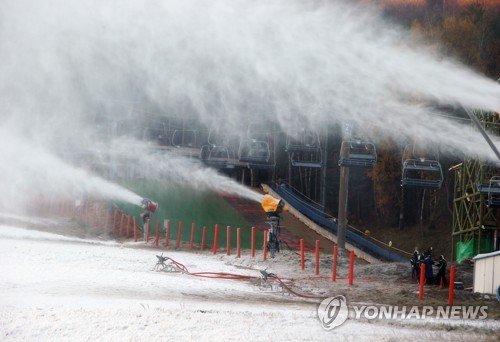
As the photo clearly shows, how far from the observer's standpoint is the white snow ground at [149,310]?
11.8 metres

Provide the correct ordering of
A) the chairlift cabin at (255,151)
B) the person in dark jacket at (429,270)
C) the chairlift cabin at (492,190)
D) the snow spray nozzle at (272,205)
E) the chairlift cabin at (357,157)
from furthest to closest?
the chairlift cabin at (255,151) → the chairlift cabin at (492,190) → the chairlift cabin at (357,157) → the snow spray nozzle at (272,205) → the person in dark jacket at (429,270)

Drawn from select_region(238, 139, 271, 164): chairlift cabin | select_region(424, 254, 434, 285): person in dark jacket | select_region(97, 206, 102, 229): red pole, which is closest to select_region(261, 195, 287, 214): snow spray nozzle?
select_region(424, 254, 434, 285): person in dark jacket

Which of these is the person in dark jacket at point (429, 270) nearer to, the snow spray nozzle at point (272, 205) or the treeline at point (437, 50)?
the snow spray nozzle at point (272, 205)

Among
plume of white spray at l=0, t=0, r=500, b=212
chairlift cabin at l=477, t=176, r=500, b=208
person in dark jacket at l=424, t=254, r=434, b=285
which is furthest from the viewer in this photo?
chairlift cabin at l=477, t=176, r=500, b=208

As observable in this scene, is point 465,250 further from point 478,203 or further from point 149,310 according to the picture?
point 149,310

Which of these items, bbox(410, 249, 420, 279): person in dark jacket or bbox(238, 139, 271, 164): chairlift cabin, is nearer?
bbox(410, 249, 420, 279): person in dark jacket

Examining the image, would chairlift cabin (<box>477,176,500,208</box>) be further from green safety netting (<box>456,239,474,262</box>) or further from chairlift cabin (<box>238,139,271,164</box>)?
chairlift cabin (<box>238,139,271,164</box>)

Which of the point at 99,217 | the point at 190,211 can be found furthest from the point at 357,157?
the point at 190,211

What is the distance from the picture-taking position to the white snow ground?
1181 centimetres

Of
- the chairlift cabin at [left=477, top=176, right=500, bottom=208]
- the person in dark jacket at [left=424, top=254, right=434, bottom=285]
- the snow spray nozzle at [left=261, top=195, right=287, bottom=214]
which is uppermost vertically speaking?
the chairlift cabin at [left=477, top=176, right=500, bottom=208]

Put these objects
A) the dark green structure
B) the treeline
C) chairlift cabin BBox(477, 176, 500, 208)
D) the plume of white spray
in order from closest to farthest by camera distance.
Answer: the plume of white spray < chairlift cabin BBox(477, 176, 500, 208) < the dark green structure < the treeline

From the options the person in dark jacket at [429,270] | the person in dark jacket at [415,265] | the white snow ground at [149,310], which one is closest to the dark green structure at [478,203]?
the person in dark jacket at [415,265]

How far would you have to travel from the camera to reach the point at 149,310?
12.9 m

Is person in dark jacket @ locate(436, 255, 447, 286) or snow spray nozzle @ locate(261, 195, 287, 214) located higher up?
snow spray nozzle @ locate(261, 195, 287, 214)
